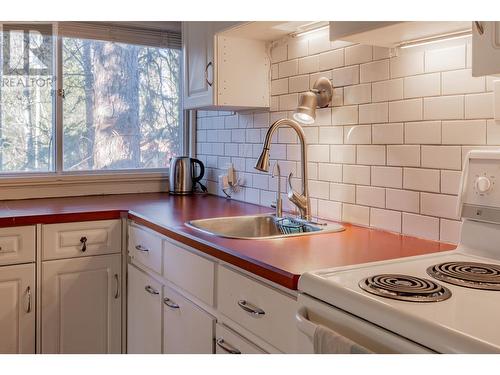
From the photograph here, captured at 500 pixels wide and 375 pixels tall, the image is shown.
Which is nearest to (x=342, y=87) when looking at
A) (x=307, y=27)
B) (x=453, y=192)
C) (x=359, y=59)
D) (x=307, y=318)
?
(x=359, y=59)

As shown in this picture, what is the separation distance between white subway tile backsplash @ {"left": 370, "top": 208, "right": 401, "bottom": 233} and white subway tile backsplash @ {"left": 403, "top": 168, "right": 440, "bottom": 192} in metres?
0.12

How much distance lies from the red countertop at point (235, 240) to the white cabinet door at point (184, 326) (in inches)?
9.1

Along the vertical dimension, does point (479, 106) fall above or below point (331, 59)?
below

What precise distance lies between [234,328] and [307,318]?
0.42 m

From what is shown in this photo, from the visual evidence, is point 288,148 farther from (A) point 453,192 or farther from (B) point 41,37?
(B) point 41,37

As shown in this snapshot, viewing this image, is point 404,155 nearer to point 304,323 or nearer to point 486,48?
point 486,48

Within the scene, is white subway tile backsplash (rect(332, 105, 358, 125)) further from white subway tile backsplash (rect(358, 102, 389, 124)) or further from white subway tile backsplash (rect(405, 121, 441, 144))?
white subway tile backsplash (rect(405, 121, 441, 144))

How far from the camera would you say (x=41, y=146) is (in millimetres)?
2934

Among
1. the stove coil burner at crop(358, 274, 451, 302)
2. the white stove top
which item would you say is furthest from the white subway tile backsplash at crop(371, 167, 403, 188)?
the stove coil burner at crop(358, 274, 451, 302)

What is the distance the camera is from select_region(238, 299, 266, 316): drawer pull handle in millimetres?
1436

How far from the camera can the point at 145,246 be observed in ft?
7.34

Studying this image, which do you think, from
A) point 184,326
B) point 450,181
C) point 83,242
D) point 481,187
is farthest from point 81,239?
point 481,187

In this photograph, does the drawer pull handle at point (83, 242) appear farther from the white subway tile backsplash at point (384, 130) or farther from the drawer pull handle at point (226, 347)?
Result: the drawer pull handle at point (226, 347)

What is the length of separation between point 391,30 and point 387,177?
567mm
